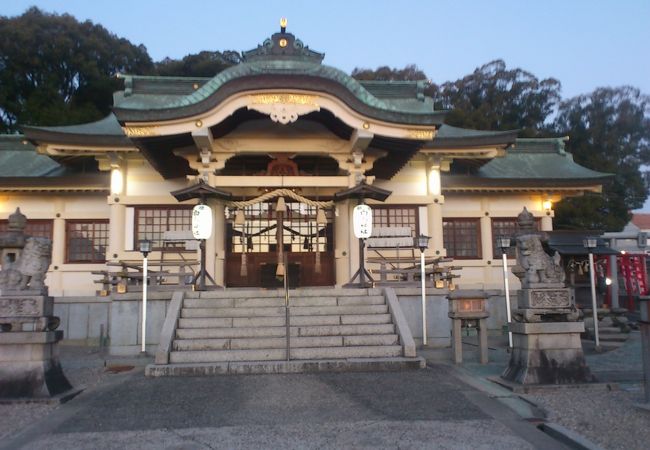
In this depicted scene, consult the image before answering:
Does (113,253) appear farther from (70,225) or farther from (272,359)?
(272,359)

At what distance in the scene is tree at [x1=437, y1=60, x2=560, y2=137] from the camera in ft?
144

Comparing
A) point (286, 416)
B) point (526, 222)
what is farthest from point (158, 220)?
point (526, 222)

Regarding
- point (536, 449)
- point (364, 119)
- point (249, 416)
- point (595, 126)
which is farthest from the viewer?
point (595, 126)

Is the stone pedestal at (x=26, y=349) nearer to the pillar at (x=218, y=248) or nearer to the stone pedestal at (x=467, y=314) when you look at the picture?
the pillar at (x=218, y=248)

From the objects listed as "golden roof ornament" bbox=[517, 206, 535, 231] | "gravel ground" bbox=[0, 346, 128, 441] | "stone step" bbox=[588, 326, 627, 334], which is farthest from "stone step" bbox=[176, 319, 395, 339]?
"stone step" bbox=[588, 326, 627, 334]

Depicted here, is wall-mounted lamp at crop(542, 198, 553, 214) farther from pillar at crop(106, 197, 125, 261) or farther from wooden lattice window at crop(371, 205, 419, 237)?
pillar at crop(106, 197, 125, 261)

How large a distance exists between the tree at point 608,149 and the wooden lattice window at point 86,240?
74.3ft

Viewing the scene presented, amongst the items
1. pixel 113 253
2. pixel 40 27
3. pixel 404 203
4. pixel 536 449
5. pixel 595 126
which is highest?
pixel 40 27

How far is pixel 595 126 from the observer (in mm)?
41031

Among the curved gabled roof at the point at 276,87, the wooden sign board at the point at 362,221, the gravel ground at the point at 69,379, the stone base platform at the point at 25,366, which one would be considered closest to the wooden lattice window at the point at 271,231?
the wooden sign board at the point at 362,221

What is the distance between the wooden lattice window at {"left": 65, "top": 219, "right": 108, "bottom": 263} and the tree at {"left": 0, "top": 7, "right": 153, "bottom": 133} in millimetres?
21485

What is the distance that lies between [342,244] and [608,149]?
3113 centimetres

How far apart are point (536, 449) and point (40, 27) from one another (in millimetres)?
47102

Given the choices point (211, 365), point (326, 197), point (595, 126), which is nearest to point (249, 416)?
point (211, 365)
